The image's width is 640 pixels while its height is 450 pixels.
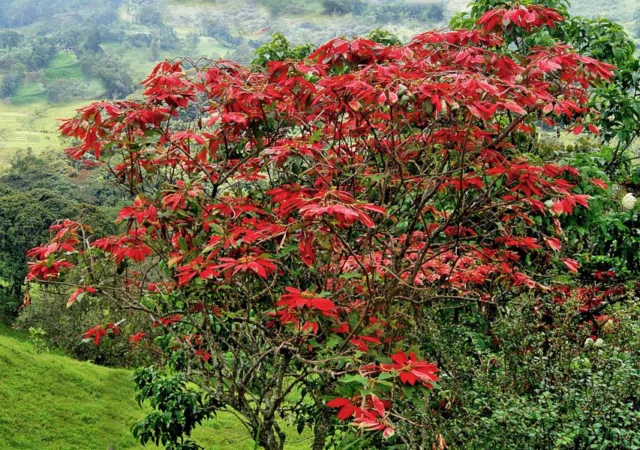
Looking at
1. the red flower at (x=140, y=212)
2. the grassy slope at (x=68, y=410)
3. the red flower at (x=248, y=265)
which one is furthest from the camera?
the grassy slope at (x=68, y=410)

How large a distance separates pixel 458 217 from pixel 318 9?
137567mm

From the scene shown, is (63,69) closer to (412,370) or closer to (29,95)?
(29,95)

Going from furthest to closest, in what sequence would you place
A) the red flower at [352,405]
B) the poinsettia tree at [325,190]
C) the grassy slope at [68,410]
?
the grassy slope at [68,410]
the poinsettia tree at [325,190]
the red flower at [352,405]

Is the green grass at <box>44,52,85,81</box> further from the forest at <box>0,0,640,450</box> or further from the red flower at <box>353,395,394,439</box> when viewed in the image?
the red flower at <box>353,395,394,439</box>

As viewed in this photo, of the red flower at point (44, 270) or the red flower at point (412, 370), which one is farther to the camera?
the red flower at point (44, 270)

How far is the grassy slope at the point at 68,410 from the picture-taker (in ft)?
29.2

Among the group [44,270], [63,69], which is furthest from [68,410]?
[63,69]

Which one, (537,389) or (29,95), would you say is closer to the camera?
(537,389)

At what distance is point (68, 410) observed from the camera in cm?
1015

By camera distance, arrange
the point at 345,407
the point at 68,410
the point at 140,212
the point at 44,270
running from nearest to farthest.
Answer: the point at 345,407 < the point at 140,212 < the point at 44,270 < the point at 68,410

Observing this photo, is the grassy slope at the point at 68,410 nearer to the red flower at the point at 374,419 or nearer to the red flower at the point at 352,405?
the red flower at the point at 352,405

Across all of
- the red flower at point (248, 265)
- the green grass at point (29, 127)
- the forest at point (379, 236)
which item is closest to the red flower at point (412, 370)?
the forest at point (379, 236)

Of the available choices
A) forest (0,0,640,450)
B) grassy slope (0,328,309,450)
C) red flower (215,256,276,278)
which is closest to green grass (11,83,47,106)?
grassy slope (0,328,309,450)

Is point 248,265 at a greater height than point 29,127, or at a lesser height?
greater
